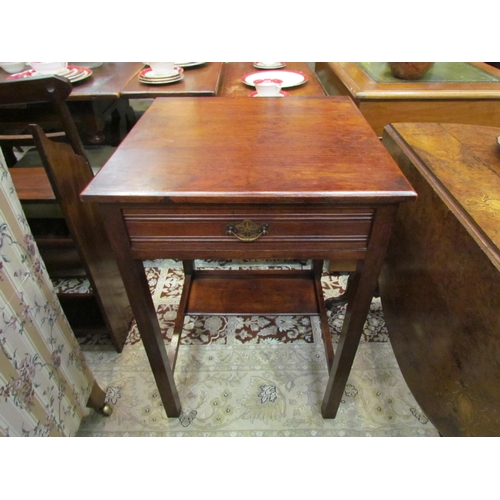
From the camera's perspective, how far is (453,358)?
64 cm

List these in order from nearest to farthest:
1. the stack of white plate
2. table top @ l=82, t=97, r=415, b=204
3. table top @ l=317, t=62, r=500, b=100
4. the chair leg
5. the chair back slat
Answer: table top @ l=82, t=97, r=415, b=204 < the chair back slat < the chair leg < table top @ l=317, t=62, r=500, b=100 < the stack of white plate

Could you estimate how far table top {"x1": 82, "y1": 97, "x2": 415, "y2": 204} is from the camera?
1.74 ft

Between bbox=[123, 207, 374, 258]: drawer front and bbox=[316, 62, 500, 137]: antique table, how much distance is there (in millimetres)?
684

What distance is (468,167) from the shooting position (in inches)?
28.7

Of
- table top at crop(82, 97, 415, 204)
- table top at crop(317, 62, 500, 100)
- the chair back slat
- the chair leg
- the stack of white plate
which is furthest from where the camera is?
the stack of white plate

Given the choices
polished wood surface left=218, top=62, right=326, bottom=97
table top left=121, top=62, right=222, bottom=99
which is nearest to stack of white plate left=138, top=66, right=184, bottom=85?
table top left=121, top=62, right=222, bottom=99

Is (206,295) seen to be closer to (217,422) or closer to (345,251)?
(217,422)

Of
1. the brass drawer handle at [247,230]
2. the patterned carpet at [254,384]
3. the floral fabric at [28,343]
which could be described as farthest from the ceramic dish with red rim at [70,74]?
the brass drawer handle at [247,230]

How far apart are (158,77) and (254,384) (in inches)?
43.8

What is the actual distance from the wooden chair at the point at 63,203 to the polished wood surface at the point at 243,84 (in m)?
0.58

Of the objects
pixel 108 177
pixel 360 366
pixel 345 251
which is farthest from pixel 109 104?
pixel 360 366

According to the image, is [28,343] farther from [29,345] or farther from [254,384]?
[254,384]

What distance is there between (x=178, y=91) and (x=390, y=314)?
993mm

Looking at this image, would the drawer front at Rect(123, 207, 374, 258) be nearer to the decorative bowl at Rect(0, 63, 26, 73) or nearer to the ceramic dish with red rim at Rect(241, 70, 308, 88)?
the ceramic dish with red rim at Rect(241, 70, 308, 88)
